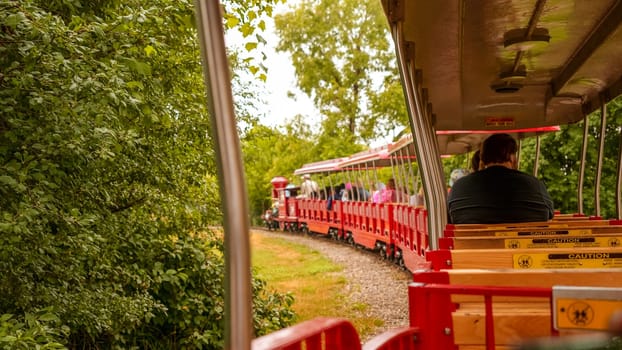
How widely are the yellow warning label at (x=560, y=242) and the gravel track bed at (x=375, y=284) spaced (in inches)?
191

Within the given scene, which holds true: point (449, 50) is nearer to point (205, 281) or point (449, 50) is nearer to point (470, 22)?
point (470, 22)

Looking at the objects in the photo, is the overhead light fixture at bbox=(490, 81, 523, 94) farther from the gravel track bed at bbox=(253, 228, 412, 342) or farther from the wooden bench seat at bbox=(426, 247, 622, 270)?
the wooden bench seat at bbox=(426, 247, 622, 270)

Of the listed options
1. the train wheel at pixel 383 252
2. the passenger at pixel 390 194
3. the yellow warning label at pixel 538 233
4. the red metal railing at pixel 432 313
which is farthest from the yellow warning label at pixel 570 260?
the train wheel at pixel 383 252

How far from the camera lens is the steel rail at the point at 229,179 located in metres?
1.09

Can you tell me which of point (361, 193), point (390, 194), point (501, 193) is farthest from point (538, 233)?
point (361, 193)

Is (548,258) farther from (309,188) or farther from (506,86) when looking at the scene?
(309,188)

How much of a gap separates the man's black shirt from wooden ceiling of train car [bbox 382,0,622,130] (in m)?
0.90

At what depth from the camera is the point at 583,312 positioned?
1.63m

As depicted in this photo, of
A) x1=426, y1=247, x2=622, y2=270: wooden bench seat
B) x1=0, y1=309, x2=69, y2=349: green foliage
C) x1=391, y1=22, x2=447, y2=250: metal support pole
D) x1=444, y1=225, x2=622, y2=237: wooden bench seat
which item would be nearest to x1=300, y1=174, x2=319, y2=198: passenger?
x1=0, y1=309, x2=69, y2=349: green foliage

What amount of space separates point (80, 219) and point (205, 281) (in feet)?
9.56

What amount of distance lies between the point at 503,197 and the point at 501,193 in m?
0.03

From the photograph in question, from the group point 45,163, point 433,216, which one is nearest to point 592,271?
point 433,216

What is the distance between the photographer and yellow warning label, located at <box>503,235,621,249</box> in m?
3.09

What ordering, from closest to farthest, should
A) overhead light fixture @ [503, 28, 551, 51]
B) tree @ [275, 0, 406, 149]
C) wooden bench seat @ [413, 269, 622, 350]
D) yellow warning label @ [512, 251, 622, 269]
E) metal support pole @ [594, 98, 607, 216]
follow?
wooden bench seat @ [413, 269, 622, 350] → yellow warning label @ [512, 251, 622, 269] → overhead light fixture @ [503, 28, 551, 51] → metal support pole @ [594, 98, 607, 216] → tree @ [275, 0, 406, 149]
